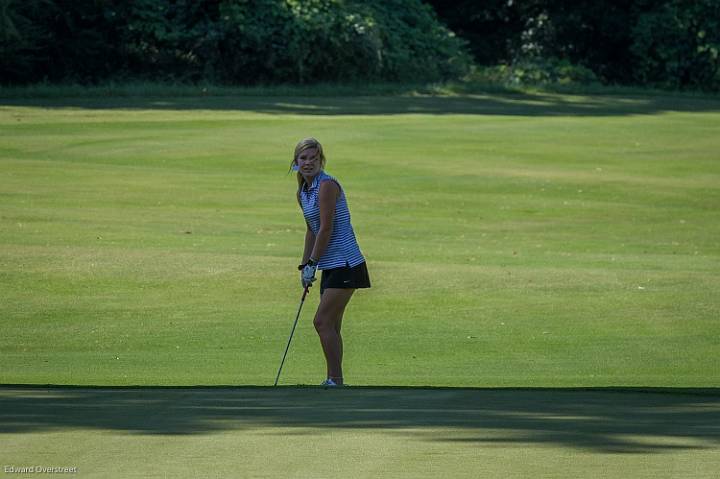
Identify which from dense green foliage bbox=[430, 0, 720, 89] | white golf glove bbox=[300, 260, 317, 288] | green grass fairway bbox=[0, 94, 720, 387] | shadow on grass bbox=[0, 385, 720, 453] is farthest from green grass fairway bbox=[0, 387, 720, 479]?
dense green foliage bbox=[430, 0, 720, 89]

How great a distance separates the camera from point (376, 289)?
50.1 feet

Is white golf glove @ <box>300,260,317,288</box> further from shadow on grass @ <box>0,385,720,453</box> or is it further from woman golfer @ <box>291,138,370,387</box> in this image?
shadow on grass @ <box>0,385,720,453</box>

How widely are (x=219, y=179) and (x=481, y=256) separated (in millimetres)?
8688

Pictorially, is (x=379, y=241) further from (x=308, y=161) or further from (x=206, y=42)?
(x=206, y=42)

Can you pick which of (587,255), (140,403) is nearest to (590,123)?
(587,255)

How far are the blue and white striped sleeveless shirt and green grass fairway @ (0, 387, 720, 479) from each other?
184cm

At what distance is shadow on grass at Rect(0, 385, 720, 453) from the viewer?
5.98 m

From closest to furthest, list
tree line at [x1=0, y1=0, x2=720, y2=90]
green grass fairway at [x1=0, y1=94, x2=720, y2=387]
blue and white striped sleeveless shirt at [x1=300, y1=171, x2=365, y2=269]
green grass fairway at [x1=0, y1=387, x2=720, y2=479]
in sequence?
green grass fairway at [x1=0, y1=387, x2=720, y2=479] < blue and white striped sleeveless shirt at [x1=300, y1=171, x2=365, y2=269] < green grass fairway at [x1=0, y1=94, x2=720, y2=387] < tree line at [x1=0, y1=0, x2=720, y2=90]

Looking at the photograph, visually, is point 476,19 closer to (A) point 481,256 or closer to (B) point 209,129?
(B) point 209,129

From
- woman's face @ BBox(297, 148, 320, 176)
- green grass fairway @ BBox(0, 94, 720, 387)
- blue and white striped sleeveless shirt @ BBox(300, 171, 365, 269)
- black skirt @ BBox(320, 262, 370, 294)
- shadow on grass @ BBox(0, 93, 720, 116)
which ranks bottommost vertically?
shadow on grass @ BBox(0, 93, 720, 116)

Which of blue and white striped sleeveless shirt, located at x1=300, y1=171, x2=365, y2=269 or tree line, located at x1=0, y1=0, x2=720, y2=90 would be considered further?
tree line, located at x1=0, y1=0, x2=720, y2=90

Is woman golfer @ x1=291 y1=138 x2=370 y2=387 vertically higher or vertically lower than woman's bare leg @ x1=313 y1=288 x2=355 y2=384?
higher

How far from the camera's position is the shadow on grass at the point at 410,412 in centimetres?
598

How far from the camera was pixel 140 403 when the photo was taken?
674cm
